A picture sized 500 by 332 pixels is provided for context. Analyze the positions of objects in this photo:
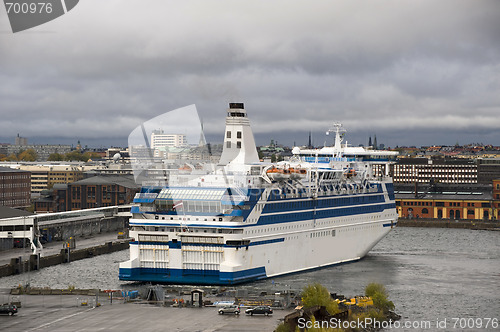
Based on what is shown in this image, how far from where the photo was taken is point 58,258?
61531 mm

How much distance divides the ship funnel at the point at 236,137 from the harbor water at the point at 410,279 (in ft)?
27.0

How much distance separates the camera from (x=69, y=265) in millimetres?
60188

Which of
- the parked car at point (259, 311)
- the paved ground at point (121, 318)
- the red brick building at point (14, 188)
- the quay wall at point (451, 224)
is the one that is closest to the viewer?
the paved ground at point (121, 318)

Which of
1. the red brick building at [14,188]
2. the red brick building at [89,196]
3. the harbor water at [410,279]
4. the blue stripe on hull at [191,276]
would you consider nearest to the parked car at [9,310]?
the harbor water at [410,279]

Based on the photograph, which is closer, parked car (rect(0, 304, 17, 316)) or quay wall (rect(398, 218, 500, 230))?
parked car (rect(0, 304, 17, 316))

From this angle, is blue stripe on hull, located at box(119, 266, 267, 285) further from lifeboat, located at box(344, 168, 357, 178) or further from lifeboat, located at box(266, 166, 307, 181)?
lifeboat, located at box(344, 168, 357, 178)

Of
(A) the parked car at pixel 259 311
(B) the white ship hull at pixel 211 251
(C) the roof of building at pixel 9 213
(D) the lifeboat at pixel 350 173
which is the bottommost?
(A) the parked car at pixel 259 311

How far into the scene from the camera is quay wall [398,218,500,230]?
9706 centimetres

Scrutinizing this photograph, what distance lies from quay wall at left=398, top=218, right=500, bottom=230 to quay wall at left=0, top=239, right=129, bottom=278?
37.1 m

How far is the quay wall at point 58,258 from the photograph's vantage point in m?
55.4

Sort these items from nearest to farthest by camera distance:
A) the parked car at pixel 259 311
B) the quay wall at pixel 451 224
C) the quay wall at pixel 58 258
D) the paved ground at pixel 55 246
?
the parked car at pixel 259 311, the quay wall at pixel 58 258, the paved ground at pixel 55 246, the quay wall at pixel 451 224

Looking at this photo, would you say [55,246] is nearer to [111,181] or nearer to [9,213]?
[9,213]

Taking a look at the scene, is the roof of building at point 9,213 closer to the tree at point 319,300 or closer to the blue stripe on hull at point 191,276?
the blue stripe on hull at point 191,276

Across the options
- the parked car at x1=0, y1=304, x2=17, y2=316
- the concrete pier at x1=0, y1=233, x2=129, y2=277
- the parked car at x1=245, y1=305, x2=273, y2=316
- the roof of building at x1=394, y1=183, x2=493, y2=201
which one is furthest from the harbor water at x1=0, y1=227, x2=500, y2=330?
the roof of building at x1=394, y1=183, x2=493, y2=201
